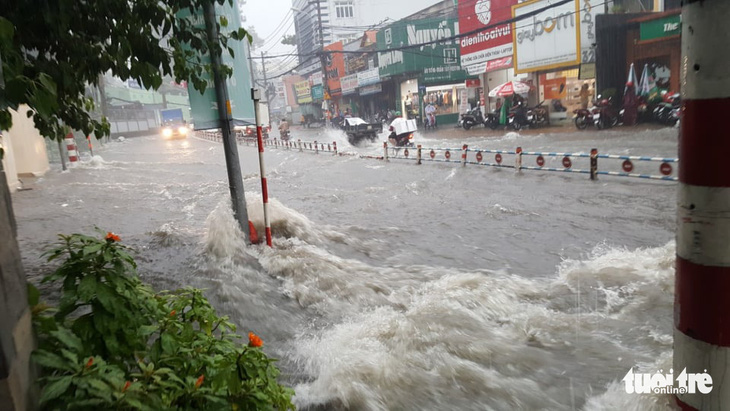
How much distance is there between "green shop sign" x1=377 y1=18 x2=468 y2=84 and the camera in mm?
37500

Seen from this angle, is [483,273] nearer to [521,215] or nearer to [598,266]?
[598,266]

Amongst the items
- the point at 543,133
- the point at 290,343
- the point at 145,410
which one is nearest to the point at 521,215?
the point at 290,343

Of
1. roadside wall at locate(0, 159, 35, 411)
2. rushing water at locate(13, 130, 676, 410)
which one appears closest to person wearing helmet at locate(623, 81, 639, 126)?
rushing water at locate(13, 130, 676, 410)

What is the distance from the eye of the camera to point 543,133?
2452 centimetres

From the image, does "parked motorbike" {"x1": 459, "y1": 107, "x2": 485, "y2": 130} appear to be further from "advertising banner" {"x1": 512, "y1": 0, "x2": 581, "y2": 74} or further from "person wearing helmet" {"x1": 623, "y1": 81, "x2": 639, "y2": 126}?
"person wearing helmet" {"x1": 623, "y1": 81, "x2": 639, "y2": 126}

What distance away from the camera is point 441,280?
5.55 meters

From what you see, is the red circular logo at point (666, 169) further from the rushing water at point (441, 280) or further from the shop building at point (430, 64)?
the shop building at point (430, 64)

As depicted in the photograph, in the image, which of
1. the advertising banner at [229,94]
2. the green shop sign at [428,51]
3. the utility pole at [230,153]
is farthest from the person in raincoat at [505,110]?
the utility pole at [230,153]

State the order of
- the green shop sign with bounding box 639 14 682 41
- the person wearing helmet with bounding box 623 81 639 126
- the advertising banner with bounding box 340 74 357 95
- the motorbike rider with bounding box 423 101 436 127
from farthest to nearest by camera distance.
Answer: the advertising banner with bounding box 340 74 357 95
the motorbike rider with bounding box 423 101 436 127
the person wearing helmet with bounding box 623 81 639 126
the green shop sign with bounding box 639 14 682 41

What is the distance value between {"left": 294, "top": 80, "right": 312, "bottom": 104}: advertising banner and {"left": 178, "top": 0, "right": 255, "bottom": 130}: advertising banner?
2372 inches

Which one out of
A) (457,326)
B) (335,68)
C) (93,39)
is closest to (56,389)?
Result: (457,326)

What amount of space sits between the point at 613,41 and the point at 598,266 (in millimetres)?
20913

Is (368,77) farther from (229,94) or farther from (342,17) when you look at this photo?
(342,17)

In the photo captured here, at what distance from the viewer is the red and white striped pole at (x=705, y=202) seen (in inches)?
73.4
